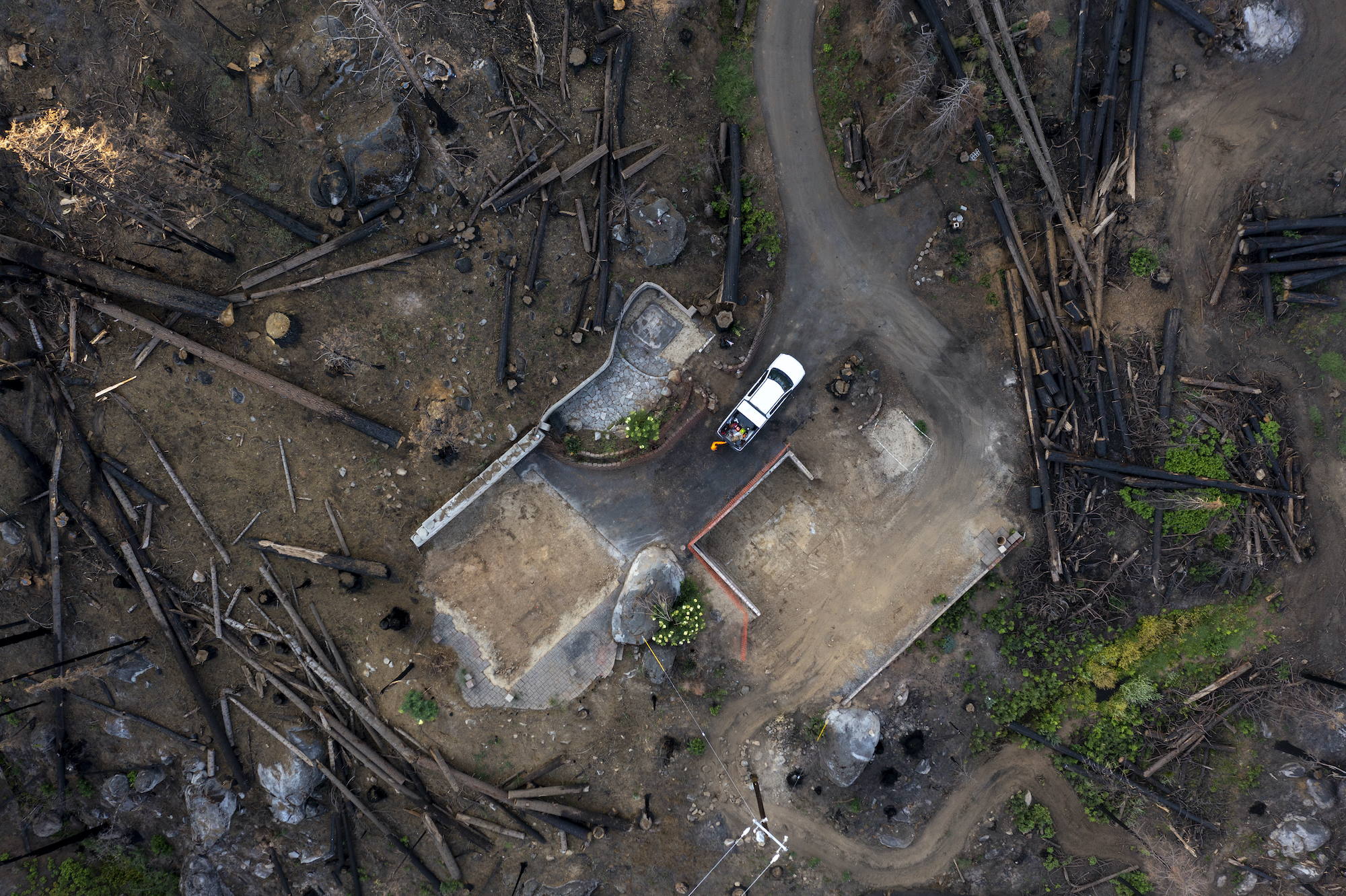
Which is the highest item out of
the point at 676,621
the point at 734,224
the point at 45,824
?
the point at 734,224

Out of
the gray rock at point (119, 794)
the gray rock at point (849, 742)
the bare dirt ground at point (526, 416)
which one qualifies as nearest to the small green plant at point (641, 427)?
the bare dirt ground at point (526, 416)

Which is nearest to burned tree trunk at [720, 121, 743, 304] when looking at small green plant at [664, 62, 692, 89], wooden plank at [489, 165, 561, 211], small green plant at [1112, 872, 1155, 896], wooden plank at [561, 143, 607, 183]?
small green plant at [664, 62, 692, 89]

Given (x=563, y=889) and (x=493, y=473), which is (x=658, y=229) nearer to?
(x=493, y=473)

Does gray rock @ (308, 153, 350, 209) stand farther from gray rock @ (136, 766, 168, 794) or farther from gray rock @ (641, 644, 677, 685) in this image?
gray rock @ (136, 766, 168, 794)

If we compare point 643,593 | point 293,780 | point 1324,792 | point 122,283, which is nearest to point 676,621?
point 643,593

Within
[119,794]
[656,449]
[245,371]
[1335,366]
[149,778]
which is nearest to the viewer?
[245,371]

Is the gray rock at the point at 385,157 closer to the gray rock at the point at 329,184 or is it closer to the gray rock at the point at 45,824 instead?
the gray rock at the point at 329,184

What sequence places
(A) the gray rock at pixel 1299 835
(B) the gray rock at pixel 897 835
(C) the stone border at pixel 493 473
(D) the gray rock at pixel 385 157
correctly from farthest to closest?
(B) the gray rock at pixel 897 835
(A) the gray rock at pixel 1299 835
(C) the stone border at pixel 493 473
(D) the gray rock at pixel 385 157
